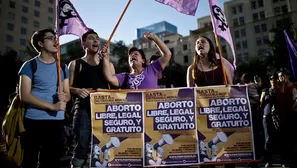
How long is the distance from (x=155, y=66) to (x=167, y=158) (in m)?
1.45

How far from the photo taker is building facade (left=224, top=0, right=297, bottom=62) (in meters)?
47.4

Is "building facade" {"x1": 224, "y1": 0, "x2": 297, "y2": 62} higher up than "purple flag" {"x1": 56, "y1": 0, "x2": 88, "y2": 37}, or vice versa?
"building facade" {"x1": 224, "y1": 0, "x2": 297, "y2": 62}

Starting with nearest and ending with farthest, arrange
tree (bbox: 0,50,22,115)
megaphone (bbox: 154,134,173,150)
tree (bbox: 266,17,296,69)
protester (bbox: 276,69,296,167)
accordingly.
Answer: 1. megaphone (bbox: 154,134,173,150)
2. protester (bbox: 276,69,296,167)
3. tree (bbox: 0,50,22,115)
4. tree (bbox: 266,17,296,69)

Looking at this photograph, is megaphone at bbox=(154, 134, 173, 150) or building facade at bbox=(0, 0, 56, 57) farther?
building facade at bbox=(0, 0, 56, 57)

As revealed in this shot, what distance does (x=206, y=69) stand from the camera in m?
3.57

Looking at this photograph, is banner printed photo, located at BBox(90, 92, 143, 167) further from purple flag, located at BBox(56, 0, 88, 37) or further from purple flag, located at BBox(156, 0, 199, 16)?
purple flag, located at BBox(156, 0, 199, 16)

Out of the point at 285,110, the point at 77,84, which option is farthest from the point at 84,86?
the point at 285,110

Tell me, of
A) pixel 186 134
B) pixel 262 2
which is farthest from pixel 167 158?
pixel 262 2

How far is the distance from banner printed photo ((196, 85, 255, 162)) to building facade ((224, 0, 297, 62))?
48.8 meters

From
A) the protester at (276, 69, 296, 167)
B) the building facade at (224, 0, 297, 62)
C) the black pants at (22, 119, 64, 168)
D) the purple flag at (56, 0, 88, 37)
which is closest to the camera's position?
the black pants at (22, 119, 64, 168)

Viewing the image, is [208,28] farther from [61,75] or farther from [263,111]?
[61,75]

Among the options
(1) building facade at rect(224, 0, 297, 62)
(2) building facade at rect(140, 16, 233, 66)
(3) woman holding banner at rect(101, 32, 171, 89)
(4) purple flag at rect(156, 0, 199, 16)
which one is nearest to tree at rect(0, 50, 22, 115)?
(3) woman holding banner at rect(101, 32, 171, 89)

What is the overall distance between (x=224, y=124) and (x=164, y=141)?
798 mm

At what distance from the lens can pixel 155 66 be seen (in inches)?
144
